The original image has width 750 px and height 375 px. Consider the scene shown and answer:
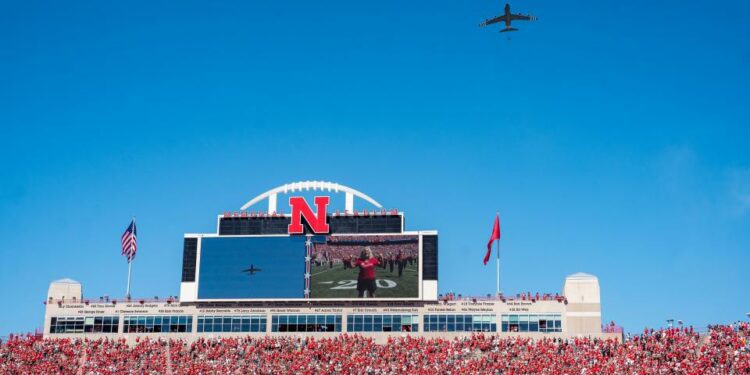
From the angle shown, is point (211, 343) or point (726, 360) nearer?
point (726, 360)

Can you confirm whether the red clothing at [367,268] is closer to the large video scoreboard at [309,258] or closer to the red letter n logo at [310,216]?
the large video scoreboard at [309,258]

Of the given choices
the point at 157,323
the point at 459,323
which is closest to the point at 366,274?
the point at 459,323

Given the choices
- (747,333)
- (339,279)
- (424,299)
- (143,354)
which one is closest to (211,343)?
(143,354)

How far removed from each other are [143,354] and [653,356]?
4080 cm

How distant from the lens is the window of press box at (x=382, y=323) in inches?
3787

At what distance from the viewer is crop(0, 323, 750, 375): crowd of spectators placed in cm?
8250

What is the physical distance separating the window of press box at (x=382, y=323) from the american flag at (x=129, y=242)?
2056 cm

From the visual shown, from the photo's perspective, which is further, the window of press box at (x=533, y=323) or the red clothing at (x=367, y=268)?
the red clothing at (x=367, y=268)

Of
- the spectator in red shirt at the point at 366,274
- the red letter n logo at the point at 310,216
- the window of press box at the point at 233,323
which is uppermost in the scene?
the red letter n logo at the point at 310,216

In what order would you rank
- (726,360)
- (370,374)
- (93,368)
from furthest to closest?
(93,368) → (370,374) → (726,360)

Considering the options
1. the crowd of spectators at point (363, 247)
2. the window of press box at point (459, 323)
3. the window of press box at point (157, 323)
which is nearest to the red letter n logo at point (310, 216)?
the crowd of spectators at point (363, 247)

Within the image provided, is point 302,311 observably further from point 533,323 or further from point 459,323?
point 533,323

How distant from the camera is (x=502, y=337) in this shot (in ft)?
309

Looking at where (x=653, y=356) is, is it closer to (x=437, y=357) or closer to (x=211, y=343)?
(x=437, y=357)
